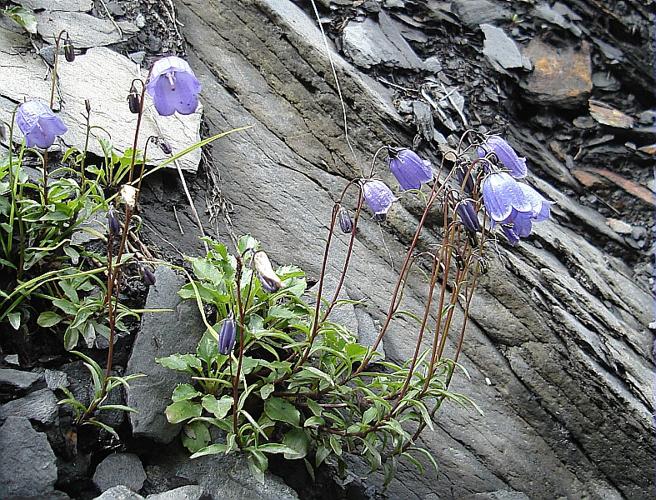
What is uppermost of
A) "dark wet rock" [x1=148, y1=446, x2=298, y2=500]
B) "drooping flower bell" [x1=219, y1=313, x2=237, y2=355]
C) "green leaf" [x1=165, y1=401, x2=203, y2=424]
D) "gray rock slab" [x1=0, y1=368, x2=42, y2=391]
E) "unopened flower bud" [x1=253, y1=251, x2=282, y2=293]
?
"unopened flower bud" [x1=253, y1=251, x2=282, y2=293]

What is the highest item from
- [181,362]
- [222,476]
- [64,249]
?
[64,249]

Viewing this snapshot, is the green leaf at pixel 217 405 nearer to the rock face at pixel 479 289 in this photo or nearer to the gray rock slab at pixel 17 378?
the gray rock slab at pixel 17 378

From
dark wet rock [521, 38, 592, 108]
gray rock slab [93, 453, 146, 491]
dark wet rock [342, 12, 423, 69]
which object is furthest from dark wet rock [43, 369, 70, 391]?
dark wet rock [521, 38, 592, 108]

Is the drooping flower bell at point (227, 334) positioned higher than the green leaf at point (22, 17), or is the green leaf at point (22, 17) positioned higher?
the green leaf at point (22, 17)

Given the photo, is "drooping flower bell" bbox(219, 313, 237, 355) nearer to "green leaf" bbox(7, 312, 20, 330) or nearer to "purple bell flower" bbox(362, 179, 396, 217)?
"purple bell flower" bbox(362, 179, 396, 217)

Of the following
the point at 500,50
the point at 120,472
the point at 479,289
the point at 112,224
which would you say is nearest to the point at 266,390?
the point at 120,472

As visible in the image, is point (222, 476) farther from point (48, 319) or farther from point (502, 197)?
point (502, 197)

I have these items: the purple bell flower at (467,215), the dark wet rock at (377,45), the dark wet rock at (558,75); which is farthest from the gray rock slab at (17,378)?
the dark wet rock at (558,75)
